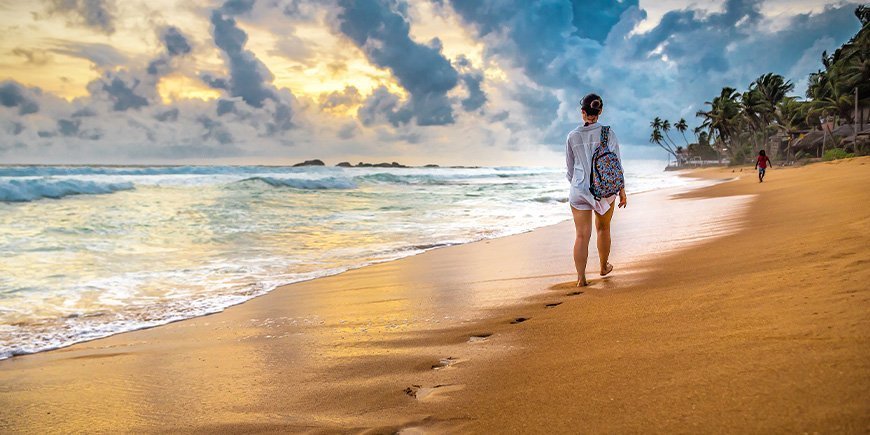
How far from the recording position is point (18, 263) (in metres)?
8.57

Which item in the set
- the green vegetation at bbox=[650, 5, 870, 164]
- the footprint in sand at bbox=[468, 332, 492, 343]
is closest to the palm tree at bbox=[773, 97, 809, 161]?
the green vegetation at bbox=[650, 5, 870, 164]

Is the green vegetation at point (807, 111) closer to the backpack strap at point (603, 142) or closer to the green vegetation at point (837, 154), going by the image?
the green vegetation at point (837, 154)

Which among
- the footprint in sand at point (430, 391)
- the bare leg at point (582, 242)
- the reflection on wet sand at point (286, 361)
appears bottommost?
the reflection on wet sand at point (286, 361)

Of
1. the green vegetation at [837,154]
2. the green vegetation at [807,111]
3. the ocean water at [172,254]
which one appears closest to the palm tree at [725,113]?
the green vegetation at [807,111]

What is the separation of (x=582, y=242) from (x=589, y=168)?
678 millimetres

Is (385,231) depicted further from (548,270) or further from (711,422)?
(711,422)

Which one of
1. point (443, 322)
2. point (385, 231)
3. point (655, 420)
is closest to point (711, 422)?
point (655, 420)

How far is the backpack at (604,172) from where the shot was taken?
4.97 metres

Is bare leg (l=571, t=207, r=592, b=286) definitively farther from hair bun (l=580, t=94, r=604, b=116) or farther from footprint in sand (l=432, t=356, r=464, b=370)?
footprint in sand (l=432, t=356, r=464, b=370)

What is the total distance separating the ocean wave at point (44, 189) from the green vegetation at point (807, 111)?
48.4 m

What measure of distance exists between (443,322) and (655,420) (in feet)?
8.13

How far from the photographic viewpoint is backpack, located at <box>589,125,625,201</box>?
4973mm

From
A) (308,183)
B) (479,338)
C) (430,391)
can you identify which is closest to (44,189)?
(308,183)

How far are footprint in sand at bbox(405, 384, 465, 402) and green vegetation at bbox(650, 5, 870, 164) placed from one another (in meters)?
46.6
